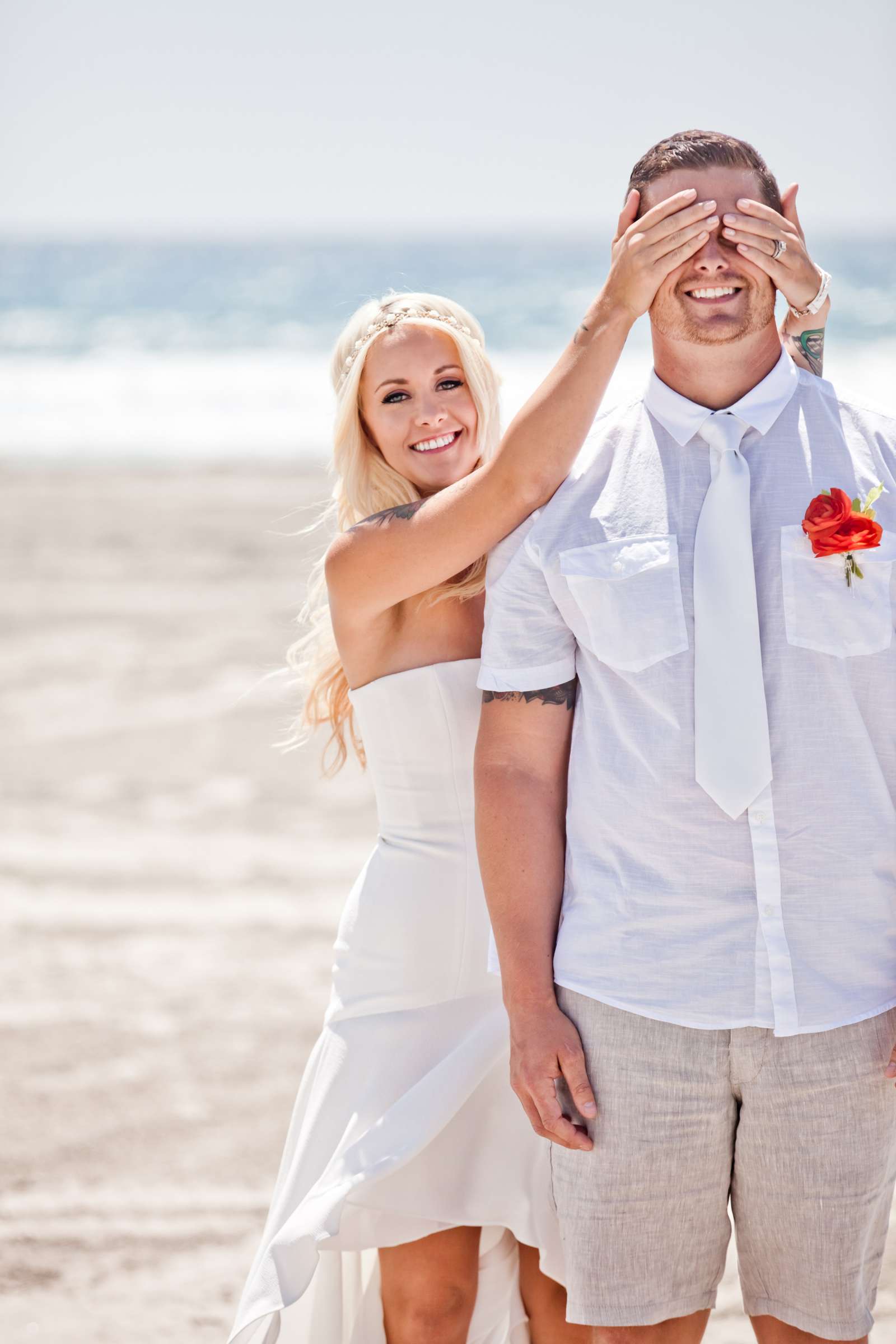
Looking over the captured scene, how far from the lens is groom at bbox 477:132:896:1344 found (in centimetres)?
207

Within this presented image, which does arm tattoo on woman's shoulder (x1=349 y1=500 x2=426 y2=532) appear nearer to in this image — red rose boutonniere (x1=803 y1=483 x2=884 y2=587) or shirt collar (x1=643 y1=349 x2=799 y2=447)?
shirt collar (x1=643 y1=349 x2=799 y2=447)

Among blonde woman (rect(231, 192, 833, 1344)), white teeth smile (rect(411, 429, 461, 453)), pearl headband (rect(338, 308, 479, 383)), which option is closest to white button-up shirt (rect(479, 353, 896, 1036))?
blonde woman (rect(231, 192, 833, 1344))

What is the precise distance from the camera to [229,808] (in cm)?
645

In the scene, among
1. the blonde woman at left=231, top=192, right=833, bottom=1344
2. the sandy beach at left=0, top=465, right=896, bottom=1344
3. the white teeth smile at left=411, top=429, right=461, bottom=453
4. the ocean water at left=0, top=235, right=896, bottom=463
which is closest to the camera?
the blonde woman at left=231, top=192, right=833, bottom=1344

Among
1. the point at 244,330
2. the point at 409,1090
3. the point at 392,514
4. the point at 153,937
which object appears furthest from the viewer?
the point at 244,330

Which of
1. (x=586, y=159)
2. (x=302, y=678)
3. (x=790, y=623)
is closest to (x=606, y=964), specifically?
(x=790, y=623)

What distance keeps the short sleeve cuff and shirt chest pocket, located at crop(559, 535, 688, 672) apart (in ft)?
0.37

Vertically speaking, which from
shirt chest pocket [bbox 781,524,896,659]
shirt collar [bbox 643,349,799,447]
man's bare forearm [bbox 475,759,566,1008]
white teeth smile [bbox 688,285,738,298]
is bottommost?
man's bare forearm [bbox 475,759,566,1008]

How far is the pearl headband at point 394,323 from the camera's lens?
122 inches

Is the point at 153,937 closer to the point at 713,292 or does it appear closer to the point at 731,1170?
the point at 731,1170

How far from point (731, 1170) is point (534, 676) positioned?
0.89m

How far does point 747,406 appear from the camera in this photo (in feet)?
7.12

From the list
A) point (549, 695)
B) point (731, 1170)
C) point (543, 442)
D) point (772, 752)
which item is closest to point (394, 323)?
point (543, 442)

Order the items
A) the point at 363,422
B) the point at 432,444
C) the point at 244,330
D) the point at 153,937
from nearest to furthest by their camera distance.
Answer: the point at 432,444 → the point at 363,422 → the point at 153,937 → the point at 244,330
